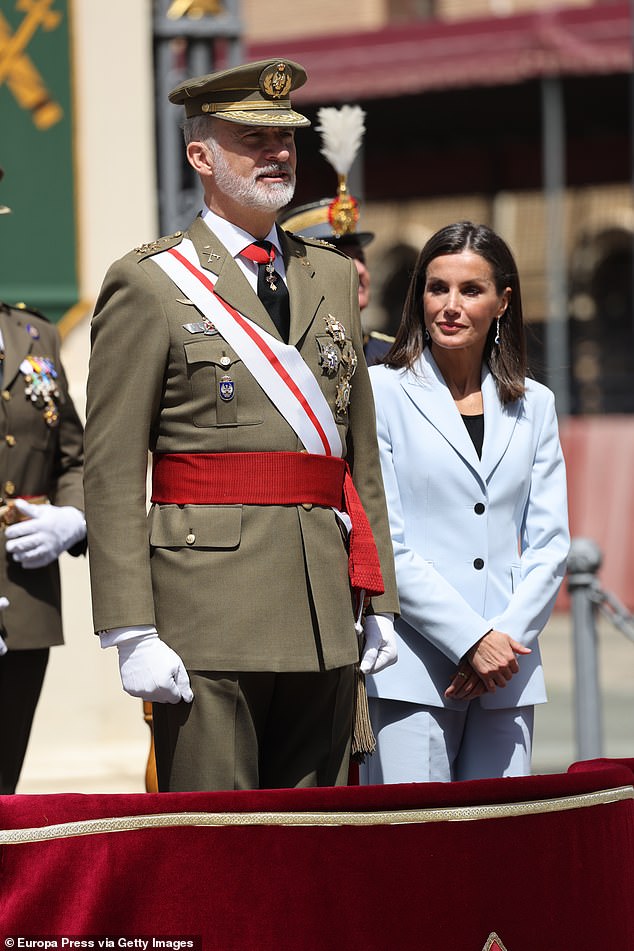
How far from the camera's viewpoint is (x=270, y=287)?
3.15 metres

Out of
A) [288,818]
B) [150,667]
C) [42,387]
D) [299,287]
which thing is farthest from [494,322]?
[288,818]

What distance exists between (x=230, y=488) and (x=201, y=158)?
653 millimetres

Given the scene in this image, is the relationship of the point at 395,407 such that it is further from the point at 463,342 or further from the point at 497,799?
the point at 497,799

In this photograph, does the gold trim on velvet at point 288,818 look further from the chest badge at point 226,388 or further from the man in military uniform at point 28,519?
the man in military uniform at point 28,519

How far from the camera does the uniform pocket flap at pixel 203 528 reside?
299cm

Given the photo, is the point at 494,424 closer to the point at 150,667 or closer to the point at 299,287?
the point at 299,287

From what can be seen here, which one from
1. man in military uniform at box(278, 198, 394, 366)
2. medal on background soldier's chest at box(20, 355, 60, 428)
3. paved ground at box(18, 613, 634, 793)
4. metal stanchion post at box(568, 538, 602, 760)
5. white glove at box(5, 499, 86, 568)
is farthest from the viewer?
metal stanchion post at box(568, 538, 602, 760)

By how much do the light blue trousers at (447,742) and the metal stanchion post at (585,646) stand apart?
2.32 meters

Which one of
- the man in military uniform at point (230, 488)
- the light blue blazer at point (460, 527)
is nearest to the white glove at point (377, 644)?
the man in military uniform at point (230, 488)

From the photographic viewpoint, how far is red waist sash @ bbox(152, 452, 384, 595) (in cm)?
301

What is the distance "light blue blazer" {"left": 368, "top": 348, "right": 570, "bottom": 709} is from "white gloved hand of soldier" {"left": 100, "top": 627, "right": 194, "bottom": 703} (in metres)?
0.69

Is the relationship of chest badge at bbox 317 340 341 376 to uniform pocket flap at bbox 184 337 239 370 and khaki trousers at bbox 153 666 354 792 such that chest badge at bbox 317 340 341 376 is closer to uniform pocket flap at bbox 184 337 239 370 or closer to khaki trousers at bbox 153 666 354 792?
uniform pocket flap at bbox 184 337 239 370

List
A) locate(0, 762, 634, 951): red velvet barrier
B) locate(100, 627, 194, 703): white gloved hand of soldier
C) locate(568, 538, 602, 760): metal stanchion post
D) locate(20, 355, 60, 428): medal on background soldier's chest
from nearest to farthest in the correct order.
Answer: locate(0, 762, 634, 951): red velvet barrier < locate(100, 627, 194, 703): white gloved hand of soldier < locate(20, 355, 60, 428): medal on background soldier's chest < locate(568, 538, 602, 760): metal stanchion post

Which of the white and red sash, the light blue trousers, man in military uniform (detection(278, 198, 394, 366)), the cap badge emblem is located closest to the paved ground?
man in military uniform (detection(278, 198, 394, 366))
